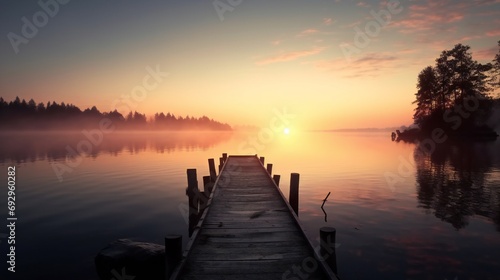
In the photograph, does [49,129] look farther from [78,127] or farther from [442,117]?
[442,117]

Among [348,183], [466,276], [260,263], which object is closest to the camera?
[260,263]

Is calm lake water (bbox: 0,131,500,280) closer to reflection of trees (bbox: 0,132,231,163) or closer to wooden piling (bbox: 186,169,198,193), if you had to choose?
wooden piling (bbox: 186,169,198,193)

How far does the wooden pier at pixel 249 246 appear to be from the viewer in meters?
5.61

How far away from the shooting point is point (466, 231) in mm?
11422

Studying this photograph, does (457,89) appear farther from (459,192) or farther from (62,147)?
(62,147)

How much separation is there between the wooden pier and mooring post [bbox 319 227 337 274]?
0.07 metres

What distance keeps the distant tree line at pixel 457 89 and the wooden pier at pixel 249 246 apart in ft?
212

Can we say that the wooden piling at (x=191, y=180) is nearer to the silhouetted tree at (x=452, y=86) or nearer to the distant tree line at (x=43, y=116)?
the silhouetted tree at (x=452, y=86)

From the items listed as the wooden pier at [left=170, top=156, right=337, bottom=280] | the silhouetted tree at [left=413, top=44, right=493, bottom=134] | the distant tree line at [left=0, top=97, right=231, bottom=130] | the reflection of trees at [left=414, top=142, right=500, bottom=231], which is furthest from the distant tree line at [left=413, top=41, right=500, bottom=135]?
the distant tree line at [left=0, top=97, right=231, bottom=130]

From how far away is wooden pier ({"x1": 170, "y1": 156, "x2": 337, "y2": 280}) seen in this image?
5.61m

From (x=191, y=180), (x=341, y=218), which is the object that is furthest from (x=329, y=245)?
(x=341, y=218)

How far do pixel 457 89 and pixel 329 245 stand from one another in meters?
69.3

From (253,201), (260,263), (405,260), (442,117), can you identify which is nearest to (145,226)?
(253,201)

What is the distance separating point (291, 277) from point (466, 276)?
246 inches
